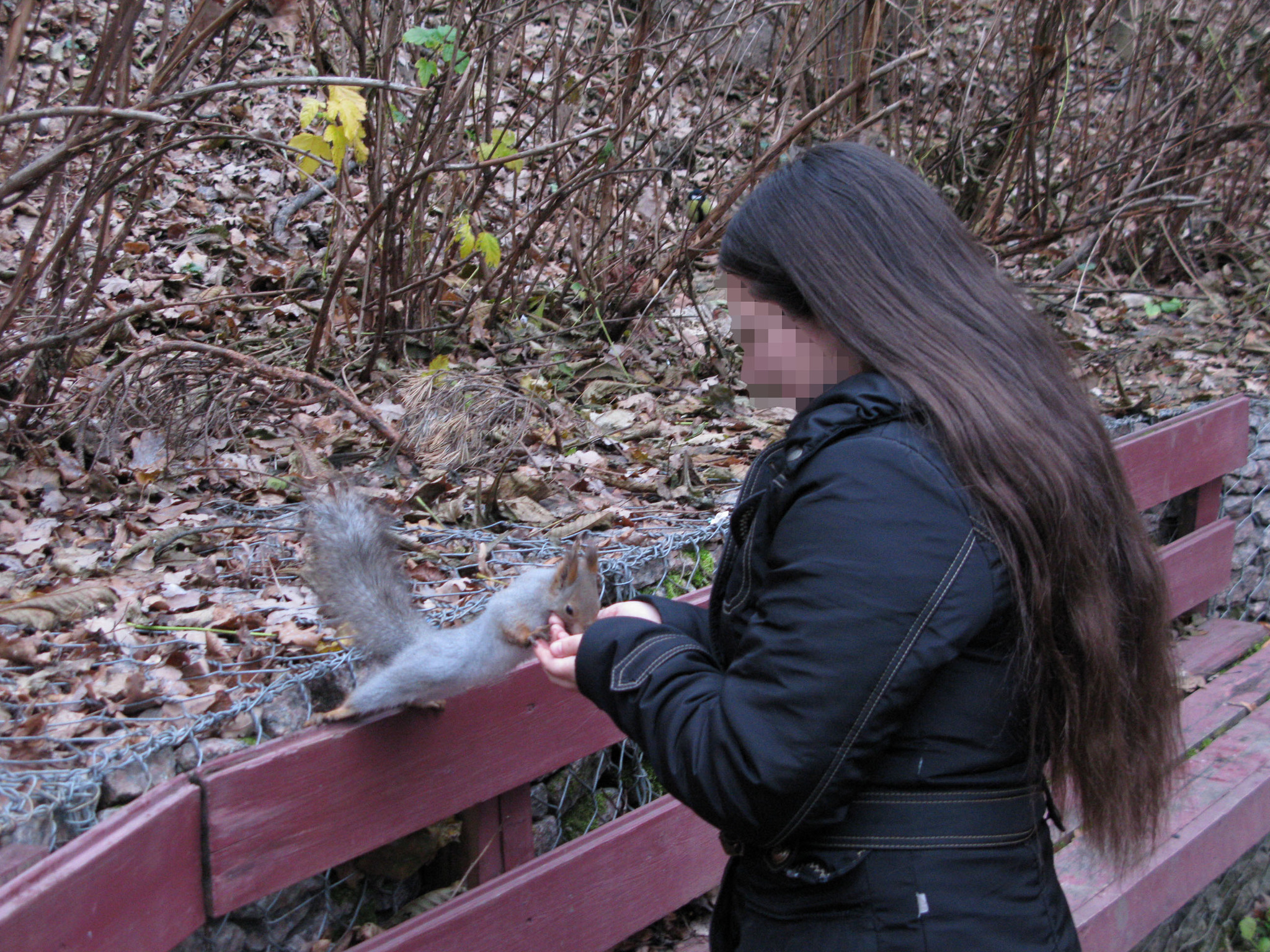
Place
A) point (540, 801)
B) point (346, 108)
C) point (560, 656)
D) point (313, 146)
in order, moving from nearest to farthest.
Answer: point (560, 656) < point (540, 801) < point (346, 108) < point (313, 146)

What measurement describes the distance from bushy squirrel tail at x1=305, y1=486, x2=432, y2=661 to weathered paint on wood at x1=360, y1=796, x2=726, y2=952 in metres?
0.61

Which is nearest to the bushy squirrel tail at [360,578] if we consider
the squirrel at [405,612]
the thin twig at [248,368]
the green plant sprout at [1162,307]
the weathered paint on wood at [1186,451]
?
the squirrel at [405,612]

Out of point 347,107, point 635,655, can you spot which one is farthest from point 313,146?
point 635,655

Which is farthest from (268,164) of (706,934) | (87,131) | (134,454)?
(706,934)

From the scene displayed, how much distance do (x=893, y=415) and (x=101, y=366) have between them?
404 centimetres

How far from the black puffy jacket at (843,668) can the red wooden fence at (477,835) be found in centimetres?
70

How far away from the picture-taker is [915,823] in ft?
4.61

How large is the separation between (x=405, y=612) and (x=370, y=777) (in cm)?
33

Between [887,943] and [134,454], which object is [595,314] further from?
[887,943]

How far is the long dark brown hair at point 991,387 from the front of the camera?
54.1 inches

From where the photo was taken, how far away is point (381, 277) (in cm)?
441

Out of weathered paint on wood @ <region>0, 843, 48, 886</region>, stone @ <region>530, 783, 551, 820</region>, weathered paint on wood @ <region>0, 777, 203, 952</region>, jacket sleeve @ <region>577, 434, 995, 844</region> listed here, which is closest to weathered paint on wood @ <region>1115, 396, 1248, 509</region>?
stone @ <region>530, 783, 551, 820</region>

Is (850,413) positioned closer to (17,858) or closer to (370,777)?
(370,777)

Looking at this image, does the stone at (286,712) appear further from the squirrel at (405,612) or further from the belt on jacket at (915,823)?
A: the belt on jacket at (915,823)
